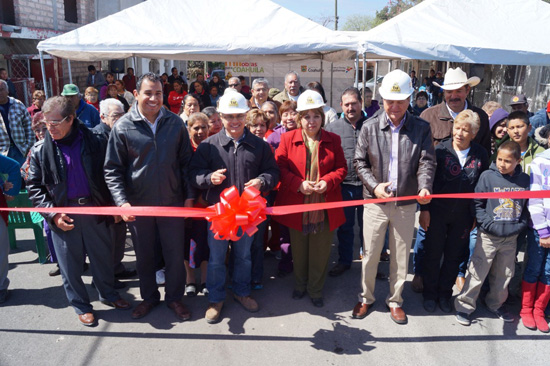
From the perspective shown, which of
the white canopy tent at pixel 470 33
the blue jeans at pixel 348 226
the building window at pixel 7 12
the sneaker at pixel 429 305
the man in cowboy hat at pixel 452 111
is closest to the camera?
the sneaker at pixel 429 305

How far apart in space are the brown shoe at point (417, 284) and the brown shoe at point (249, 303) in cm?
167

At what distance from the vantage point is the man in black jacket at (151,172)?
11.4 ft

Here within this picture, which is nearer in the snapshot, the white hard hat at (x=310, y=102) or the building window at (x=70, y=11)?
the white hard hat at (x=310, y=102)

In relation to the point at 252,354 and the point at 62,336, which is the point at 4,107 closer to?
the point at 62,336

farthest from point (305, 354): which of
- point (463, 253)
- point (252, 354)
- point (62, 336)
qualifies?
point (62, 336)

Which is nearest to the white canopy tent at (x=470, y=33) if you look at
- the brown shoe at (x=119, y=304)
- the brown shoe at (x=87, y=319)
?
the brown shoe at (x=119, y=304)

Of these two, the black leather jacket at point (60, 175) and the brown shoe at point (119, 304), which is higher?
the black leather jacket at point (60, 175)

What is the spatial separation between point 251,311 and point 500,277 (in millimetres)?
2325

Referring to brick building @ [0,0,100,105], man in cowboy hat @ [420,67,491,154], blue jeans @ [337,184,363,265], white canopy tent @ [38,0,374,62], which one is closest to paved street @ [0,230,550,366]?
blue jeans @ [337,184,363,265]

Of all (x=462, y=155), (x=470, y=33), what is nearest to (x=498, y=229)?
(x=462, y=155)

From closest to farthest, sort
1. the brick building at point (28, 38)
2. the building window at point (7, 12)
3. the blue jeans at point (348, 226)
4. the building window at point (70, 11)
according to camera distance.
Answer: the blue jeans at point (348, 226) → the brick building at point (28, 38) → the building window at point (7, 12) → the building window at point (70, 11)

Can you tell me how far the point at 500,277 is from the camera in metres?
3.79

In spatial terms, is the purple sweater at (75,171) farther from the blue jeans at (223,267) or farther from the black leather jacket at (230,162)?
the blue jeans at (223,267)

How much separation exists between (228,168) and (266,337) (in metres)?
1.52
